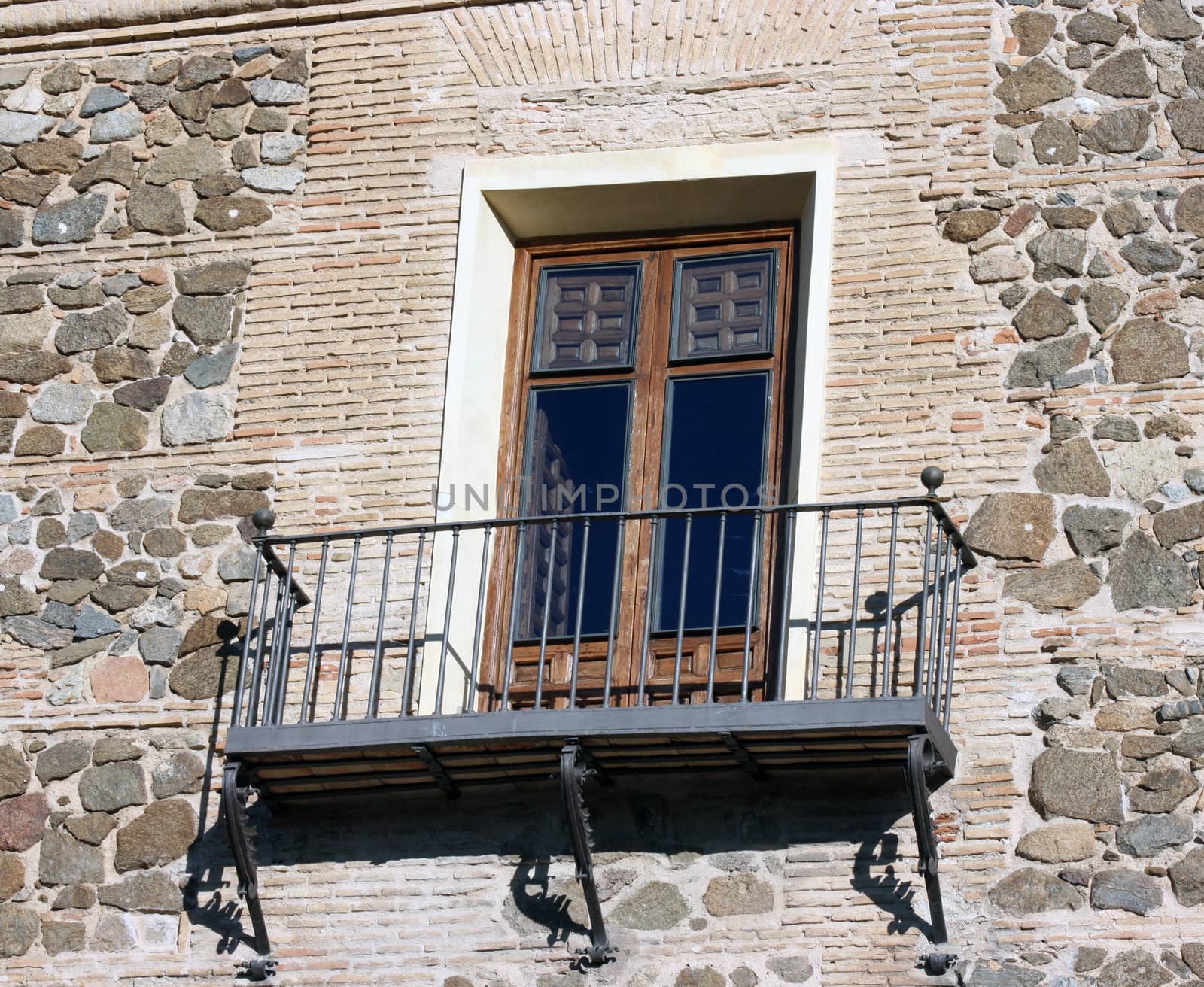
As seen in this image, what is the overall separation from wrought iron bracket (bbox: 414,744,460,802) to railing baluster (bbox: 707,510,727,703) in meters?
0.93

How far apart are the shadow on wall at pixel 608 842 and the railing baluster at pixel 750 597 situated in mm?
373

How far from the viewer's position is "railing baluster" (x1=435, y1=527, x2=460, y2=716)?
27.8 ft

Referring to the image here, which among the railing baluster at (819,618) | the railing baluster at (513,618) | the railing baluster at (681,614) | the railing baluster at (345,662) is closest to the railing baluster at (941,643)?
the railing baluster at (819,618)

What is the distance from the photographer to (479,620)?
8.69m

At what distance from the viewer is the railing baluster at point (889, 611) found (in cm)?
823

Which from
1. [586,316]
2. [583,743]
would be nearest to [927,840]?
[583,743]

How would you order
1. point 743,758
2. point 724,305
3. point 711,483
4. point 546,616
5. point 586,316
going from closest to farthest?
1. point 743,758
2. point 546,616
3. point 711,483
4. point 724,305
5. point 586,316

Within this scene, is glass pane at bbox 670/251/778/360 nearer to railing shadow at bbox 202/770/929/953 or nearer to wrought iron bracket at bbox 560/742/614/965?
railing shadow at bbox 202/770/929/953

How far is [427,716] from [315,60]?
10.9ft

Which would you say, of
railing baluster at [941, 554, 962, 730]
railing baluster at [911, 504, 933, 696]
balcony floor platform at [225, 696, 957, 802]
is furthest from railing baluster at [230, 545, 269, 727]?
railing baluster at [941, 554, 962, 730]

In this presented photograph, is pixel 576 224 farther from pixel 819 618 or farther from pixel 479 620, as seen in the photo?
pixel 819 618

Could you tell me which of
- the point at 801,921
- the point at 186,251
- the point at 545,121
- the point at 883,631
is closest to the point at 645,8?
the point at 545,121

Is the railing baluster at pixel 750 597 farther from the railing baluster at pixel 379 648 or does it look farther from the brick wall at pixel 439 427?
the railing baluster at pixel 379 648

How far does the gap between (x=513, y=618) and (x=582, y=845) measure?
882 millimetres
